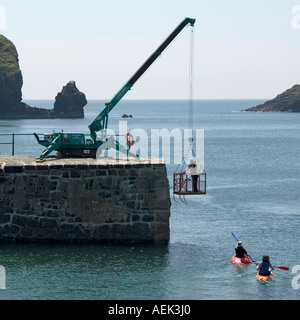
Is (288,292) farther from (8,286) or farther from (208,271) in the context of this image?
(8,286)

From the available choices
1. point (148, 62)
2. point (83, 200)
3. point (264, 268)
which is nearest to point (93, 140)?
point (148, 62)

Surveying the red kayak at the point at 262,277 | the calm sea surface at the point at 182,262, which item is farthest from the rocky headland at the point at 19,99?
the red kayak at the point at 262,277

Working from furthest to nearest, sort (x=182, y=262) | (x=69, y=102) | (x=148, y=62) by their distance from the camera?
(x=69, y=102) < (x=148, y=62) < (x=182, y=262)

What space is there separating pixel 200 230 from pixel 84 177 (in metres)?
6.45

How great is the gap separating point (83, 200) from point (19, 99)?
139672 mm

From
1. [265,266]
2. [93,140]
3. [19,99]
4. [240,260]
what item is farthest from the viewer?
[19,99]

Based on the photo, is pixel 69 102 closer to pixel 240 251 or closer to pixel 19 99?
pixel 19 99

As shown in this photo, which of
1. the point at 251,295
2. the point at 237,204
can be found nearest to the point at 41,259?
the point at 251,295

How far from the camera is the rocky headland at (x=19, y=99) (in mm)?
160625

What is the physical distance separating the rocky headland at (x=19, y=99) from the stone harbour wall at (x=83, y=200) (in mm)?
132280

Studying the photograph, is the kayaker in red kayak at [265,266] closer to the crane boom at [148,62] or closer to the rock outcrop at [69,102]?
the crane boom at [148,62]

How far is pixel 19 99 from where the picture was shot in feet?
541

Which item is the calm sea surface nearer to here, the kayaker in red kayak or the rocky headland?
the kayaker in red kayak

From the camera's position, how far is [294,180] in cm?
5284
